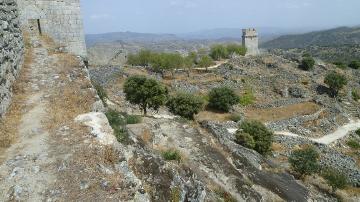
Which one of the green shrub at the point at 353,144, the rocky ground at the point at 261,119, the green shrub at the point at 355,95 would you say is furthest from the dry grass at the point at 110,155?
the green shrub at the point at 355,95

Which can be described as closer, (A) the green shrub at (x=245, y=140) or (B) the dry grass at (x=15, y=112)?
(B) the dry grass at (x=15, y=112)

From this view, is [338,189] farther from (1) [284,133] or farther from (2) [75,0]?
(2) [75,0]

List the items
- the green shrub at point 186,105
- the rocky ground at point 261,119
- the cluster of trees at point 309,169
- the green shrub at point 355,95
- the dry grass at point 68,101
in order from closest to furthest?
1. the dry grass at point 68,101
2. the rocky ground at point 261,119
3. the cluster of trees at point 309,169
4. the green shrub at point 186,105
5. the green shrub at point 355,95

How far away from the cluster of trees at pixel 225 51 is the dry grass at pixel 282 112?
35.1 meters

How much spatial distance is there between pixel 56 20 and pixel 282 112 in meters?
32.9

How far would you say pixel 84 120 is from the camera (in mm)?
9375

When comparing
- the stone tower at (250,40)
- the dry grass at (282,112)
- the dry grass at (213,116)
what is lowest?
the dry grass at (282,112)

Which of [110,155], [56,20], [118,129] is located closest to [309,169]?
[56,20]

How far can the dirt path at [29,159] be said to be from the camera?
6625 millimetres

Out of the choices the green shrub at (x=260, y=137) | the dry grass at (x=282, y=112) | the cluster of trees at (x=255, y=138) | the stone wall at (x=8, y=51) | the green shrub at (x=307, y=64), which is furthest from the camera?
the green shrub at (x=307, y=64)

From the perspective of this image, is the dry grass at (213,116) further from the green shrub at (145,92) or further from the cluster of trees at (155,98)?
the green shrub at (145,92)

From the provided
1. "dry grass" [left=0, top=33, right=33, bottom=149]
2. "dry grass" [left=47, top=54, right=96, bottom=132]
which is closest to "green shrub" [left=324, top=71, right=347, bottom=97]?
"dry grass" [left=47, top=54, right=96, bottom=132]

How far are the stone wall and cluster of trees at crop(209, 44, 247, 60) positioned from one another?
2683 inches

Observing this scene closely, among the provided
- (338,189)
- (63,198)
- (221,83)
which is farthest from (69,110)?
(221,83)
